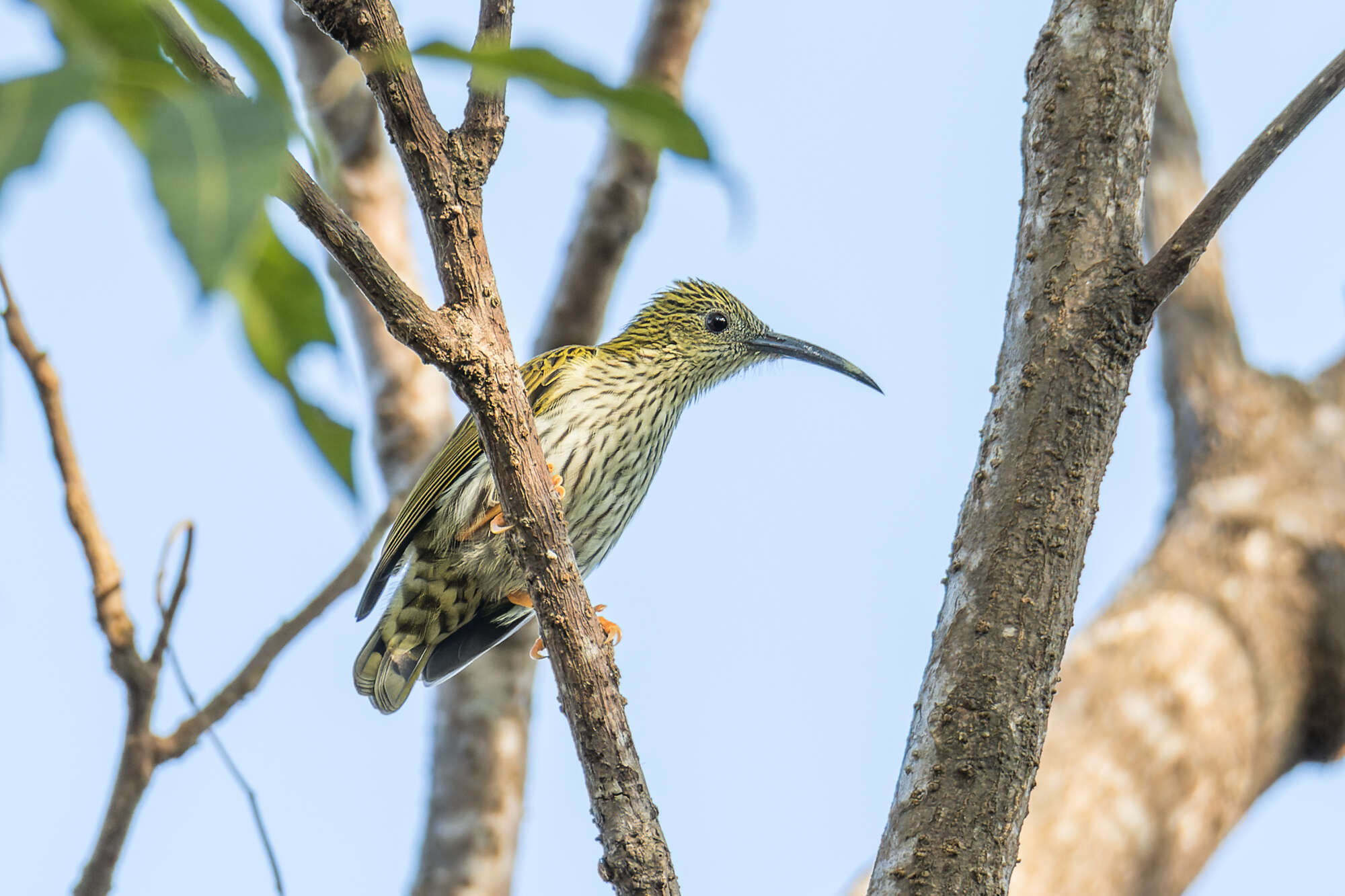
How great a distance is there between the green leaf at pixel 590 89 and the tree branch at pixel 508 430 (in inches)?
37.6

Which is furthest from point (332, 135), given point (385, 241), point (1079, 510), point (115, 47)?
point (115, 47)

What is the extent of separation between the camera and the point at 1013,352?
101 inches

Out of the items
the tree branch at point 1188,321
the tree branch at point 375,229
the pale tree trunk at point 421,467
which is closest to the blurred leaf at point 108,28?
the pale tree trunk at point 421,467

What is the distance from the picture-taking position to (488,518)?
13.5 feet

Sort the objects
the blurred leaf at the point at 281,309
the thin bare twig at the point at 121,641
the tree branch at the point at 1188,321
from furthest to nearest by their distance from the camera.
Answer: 1. the tree branch at the point at 1188,321
2. the thin bare twig at the point at 121,641
3. the blurred leaf at the point at 281,309

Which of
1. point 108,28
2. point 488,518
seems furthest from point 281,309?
point 488,518

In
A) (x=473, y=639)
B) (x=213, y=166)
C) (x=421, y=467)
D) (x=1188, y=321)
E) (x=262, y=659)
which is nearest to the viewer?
(x=213, y=166)

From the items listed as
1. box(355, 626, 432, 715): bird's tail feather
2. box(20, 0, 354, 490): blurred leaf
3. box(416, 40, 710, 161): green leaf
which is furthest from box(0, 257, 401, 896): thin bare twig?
box(416, 40, 710, 161): green leaf

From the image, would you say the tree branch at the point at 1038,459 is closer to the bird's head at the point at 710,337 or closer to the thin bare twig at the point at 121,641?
the thin bare twig at the point at 121,641

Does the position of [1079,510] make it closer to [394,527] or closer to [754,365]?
[394,527]

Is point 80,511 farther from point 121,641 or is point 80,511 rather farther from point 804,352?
point 804,352

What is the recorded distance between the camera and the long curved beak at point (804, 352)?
220 inches

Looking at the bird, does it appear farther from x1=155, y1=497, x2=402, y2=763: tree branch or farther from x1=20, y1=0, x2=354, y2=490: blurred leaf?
x1=20, y1=0, x2=354, y2=490: blurred leaf

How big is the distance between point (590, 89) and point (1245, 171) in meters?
1.81
